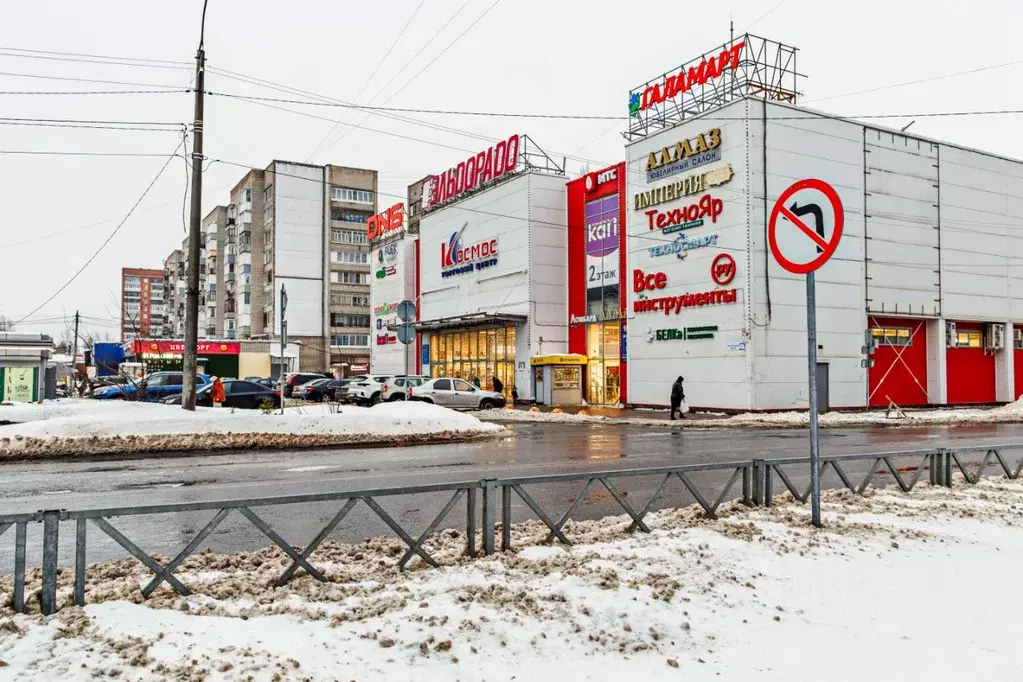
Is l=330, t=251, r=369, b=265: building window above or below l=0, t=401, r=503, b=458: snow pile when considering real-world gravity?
above

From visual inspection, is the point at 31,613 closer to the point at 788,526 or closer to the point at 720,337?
the point at 788,526

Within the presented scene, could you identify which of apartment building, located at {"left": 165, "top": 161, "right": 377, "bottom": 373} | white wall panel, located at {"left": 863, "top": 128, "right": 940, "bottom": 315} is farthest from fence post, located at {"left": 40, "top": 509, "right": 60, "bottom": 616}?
apartment building, located at {"left": 165, "top": 161, "right": 377, "bottom": 373}

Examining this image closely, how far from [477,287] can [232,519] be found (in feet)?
116

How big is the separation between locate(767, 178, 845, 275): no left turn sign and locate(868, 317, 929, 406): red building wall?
28.4 m

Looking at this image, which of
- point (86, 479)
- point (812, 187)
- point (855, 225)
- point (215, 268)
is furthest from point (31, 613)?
point (215, 268)

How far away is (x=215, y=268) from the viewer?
93.6 metres

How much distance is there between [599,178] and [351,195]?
1979 inches

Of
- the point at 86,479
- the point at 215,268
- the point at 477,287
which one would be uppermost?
the point at 215,268

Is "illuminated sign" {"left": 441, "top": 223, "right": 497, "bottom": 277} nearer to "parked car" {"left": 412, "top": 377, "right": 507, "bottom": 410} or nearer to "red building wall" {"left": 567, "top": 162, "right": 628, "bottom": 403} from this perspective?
"red building wall" {"left": 567, "top": 162, "right": 628, "bottom": 403}

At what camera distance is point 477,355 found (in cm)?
4384

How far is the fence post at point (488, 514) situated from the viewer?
5.70m

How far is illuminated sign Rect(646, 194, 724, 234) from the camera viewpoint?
3005 centimetres

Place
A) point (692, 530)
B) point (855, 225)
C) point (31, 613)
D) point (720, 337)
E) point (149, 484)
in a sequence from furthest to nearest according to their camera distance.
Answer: point (855, 225) → point (720, 337) → point (149, 484) → point (692, 530) → point (31, 613)

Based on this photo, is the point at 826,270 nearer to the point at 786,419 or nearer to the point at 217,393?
the point at 786,419
